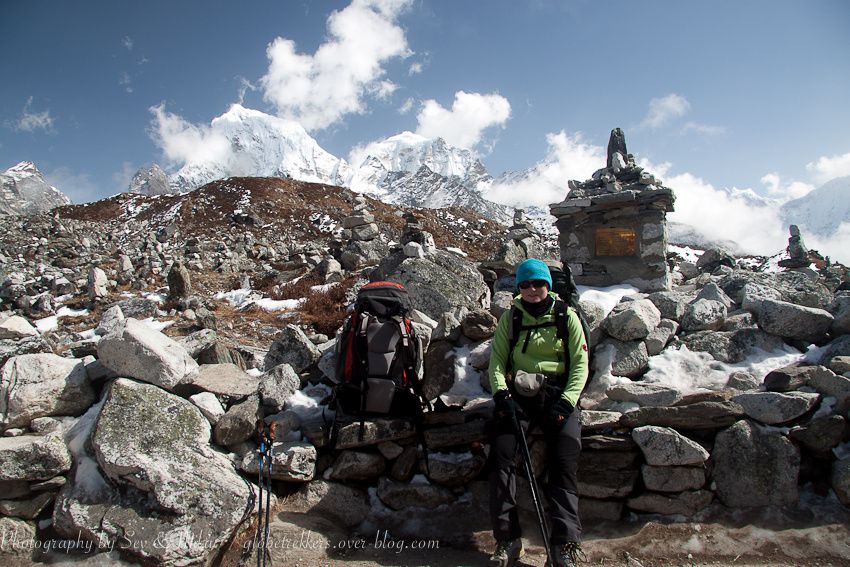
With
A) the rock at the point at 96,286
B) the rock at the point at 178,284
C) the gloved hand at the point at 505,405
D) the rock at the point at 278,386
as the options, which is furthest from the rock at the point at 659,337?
the rock at the point at 96,286

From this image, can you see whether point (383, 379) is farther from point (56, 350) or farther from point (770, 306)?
point (56, 350)

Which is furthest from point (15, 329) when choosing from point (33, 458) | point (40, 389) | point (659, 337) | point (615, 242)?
point (615, 242)

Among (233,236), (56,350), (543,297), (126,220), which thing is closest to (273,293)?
(56,350)

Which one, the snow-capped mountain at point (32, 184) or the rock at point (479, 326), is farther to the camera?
the snow-capped mountain at point (32, 184)

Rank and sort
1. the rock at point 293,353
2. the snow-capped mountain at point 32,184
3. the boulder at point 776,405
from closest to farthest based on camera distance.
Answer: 1. the boulder at point 776,405
2. the rock at point 293,353
3. the snow-capped mountain at point 32,184

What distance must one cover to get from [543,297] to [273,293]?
32.1 ft

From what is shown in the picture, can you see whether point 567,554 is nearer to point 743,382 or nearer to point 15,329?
point 743,382

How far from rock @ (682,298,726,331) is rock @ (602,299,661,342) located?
0.53 m

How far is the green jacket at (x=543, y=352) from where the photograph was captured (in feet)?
12.3

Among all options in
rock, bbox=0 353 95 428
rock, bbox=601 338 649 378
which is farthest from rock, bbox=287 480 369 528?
rock, bbox=601 338 649 378

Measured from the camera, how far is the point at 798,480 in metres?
3.70

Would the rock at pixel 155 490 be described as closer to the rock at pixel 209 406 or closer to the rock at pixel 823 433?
the rock at pixel 209 406

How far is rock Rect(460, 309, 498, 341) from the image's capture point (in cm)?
515

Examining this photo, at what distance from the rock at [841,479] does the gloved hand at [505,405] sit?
8.48 ft
